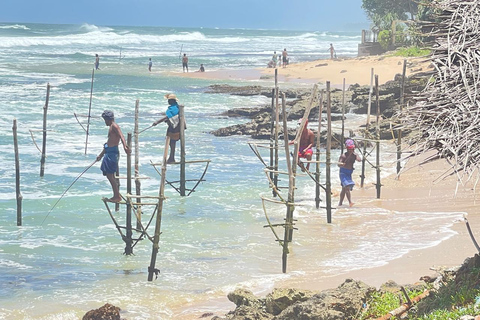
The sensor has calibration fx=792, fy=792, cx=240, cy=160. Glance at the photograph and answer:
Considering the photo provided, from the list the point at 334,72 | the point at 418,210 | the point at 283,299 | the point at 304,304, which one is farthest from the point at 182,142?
the point at 334,72

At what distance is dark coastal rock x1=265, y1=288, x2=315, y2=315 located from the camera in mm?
8094

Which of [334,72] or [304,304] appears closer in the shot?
[304,304]

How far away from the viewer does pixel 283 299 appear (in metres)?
8.12

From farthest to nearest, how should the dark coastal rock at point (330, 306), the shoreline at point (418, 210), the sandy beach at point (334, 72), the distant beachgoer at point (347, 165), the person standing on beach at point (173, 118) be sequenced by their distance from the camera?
the sandy beach at point (334, 72)
the person standing on beach at point (173, 118)
the distant beachgoer at point (347, 165)
the shoreline at point (418, 210)
the dark coastal rock at point (330, 306)

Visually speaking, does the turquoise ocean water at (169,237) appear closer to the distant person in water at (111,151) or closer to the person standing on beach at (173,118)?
the distant person in water at (111,151)

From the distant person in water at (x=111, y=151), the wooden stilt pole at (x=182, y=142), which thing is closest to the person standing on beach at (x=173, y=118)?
the wooden stilt pole at (x=182, y=142)

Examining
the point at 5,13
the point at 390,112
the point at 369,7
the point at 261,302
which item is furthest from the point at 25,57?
the point at 5,13

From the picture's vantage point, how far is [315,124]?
24484mm

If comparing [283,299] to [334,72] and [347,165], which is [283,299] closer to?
[347,165]

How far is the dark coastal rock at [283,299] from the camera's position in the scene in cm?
809

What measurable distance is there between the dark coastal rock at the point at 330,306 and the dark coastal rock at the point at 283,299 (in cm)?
30

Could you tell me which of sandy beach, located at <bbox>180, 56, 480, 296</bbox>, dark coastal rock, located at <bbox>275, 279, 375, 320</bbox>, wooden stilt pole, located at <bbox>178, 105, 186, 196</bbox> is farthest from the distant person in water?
dark coastal rock, located at <bbox>275, 279, 375, 320</bbox>

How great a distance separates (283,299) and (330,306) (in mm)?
752

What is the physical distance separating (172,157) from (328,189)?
4055 millimetres
